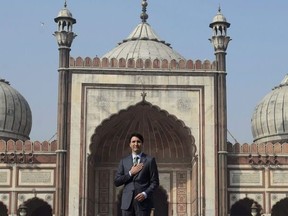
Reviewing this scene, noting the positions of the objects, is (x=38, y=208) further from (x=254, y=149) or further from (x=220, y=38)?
(x=220, y=38)

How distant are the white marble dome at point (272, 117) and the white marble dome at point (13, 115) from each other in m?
9.53

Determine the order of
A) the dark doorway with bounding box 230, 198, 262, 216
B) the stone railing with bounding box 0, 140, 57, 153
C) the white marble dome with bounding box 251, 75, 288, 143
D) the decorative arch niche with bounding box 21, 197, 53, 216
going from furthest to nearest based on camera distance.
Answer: the white marble dome with bounding box 251, 75, 288, 143 → the dark doorway with bounding box 230, 198, 262, 216 → the decorative arch niche with bounding box 21, 197, 53, 216 → the stone railing with bounding box 0, 140, 57, 153

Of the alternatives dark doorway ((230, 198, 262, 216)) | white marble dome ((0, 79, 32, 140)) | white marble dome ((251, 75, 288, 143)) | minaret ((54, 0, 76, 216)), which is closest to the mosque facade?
minaret ((54, 0, 76, 216))

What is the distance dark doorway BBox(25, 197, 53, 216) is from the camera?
2269 centimetres

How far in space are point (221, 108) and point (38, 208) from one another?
7385 millimetres

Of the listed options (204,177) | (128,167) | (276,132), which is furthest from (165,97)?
(128,167)

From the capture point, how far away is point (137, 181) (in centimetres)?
555

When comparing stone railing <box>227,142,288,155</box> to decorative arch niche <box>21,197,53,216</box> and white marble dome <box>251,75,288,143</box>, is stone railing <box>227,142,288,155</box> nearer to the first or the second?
white marble dome <box>251,75,288,143</box>

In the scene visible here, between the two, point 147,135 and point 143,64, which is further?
point 147,135

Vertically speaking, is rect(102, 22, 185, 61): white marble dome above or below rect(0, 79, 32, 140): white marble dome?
above

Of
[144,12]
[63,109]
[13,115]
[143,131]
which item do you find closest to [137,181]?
[63,109]

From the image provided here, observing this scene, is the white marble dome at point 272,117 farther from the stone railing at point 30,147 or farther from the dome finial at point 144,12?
the stone railing at point 30,147

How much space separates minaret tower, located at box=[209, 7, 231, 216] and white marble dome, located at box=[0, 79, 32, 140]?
8552 millimetres

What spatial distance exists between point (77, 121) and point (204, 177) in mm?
4431
